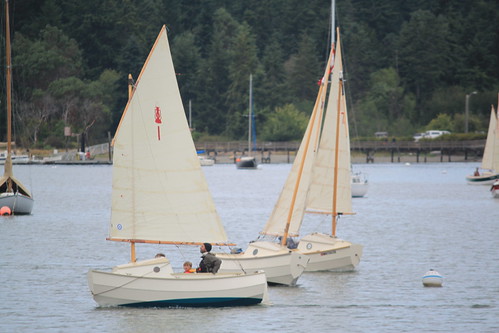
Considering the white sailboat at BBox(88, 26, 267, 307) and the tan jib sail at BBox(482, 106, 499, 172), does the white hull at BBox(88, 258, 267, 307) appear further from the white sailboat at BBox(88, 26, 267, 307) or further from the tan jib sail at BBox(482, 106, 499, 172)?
the tan jib sail at BBox(482, 106, 499, 172)

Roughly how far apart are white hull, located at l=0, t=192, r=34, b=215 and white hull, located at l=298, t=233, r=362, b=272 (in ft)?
115

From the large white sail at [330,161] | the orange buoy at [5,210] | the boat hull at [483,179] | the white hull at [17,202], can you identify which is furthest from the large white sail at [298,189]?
the boat hull at [483,179]

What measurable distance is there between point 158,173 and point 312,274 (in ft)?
41.2

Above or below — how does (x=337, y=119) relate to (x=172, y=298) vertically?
above

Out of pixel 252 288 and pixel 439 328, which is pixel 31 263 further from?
pixel 439 328

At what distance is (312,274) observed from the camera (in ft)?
153

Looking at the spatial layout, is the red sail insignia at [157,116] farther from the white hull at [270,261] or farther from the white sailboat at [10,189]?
Answer: the white sailboat at [10,189]

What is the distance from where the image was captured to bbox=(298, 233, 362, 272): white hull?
45.8 metres

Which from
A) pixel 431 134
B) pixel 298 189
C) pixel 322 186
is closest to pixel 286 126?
pixel 431 134

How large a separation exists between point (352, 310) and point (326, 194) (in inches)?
418

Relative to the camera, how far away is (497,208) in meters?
95.3

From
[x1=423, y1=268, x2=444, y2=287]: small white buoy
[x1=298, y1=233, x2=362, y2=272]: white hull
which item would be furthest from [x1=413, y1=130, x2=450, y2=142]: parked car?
[x1=298, y1=233, x2=362, y2=272]: white hull

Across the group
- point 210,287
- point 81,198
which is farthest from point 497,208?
point 210,287

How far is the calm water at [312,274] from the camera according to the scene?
3691 cm
